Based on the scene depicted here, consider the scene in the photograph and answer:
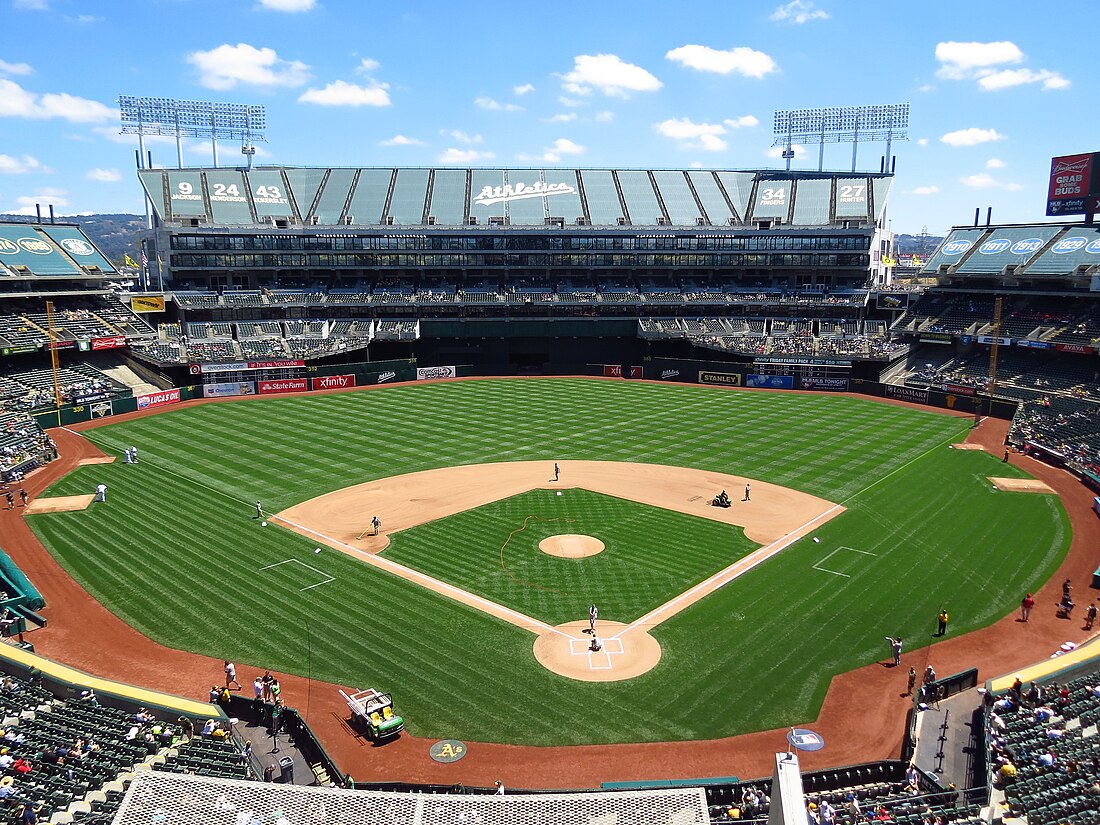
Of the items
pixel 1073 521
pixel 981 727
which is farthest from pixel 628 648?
pixel 1073 521

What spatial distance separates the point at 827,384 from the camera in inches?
2948

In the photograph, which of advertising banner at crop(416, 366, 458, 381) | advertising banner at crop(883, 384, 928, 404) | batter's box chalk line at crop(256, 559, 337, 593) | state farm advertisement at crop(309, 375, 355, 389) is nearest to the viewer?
batter's box chalk line at crop(256, 559, 337, 593)

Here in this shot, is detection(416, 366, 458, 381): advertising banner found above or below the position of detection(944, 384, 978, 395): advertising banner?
below

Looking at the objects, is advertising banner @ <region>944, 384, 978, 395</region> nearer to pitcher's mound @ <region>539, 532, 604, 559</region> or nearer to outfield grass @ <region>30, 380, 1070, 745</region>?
outfield grass @ <region>30, 380, 1070, 745</region>

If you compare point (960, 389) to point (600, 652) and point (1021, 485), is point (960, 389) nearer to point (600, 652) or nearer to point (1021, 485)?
point (1021, 485)

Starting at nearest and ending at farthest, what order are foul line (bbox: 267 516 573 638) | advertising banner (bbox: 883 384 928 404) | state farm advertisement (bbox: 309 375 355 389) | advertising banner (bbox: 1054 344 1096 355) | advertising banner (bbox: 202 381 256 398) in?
1. foul line (bbox: 267 516 573 638)
2. advertising banner (bbox: 1054 344 1096 355)
3. advertising banner (bbox: 883 384 928 404)
4. advertising banner (bbox: 202 381 256 398)
5. state farm advertisement (bbox: 309 375 355 389)

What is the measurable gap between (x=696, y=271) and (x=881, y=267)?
2428cm

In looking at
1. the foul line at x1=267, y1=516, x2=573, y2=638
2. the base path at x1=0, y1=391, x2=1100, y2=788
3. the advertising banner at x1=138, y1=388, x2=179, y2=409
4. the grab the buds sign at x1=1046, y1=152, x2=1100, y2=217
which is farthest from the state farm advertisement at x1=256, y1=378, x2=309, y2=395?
the grab the buds sign at x1=1046, y1=152, x2=1100, y2=217

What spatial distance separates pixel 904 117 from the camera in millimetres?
103812

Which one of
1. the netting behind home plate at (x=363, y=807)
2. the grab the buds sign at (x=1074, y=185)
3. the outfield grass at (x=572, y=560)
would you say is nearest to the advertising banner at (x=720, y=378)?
the grab the buds sign at (x=1074, y=185)

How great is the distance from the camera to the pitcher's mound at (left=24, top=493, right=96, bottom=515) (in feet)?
129

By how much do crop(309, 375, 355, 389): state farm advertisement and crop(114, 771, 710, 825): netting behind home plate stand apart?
216 feet

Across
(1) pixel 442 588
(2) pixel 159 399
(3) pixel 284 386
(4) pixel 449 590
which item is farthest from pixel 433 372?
(4) pixel 449 590

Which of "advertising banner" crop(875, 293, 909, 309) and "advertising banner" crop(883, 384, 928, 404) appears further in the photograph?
"advertising banner" crop(875, 293, 909, 309)
